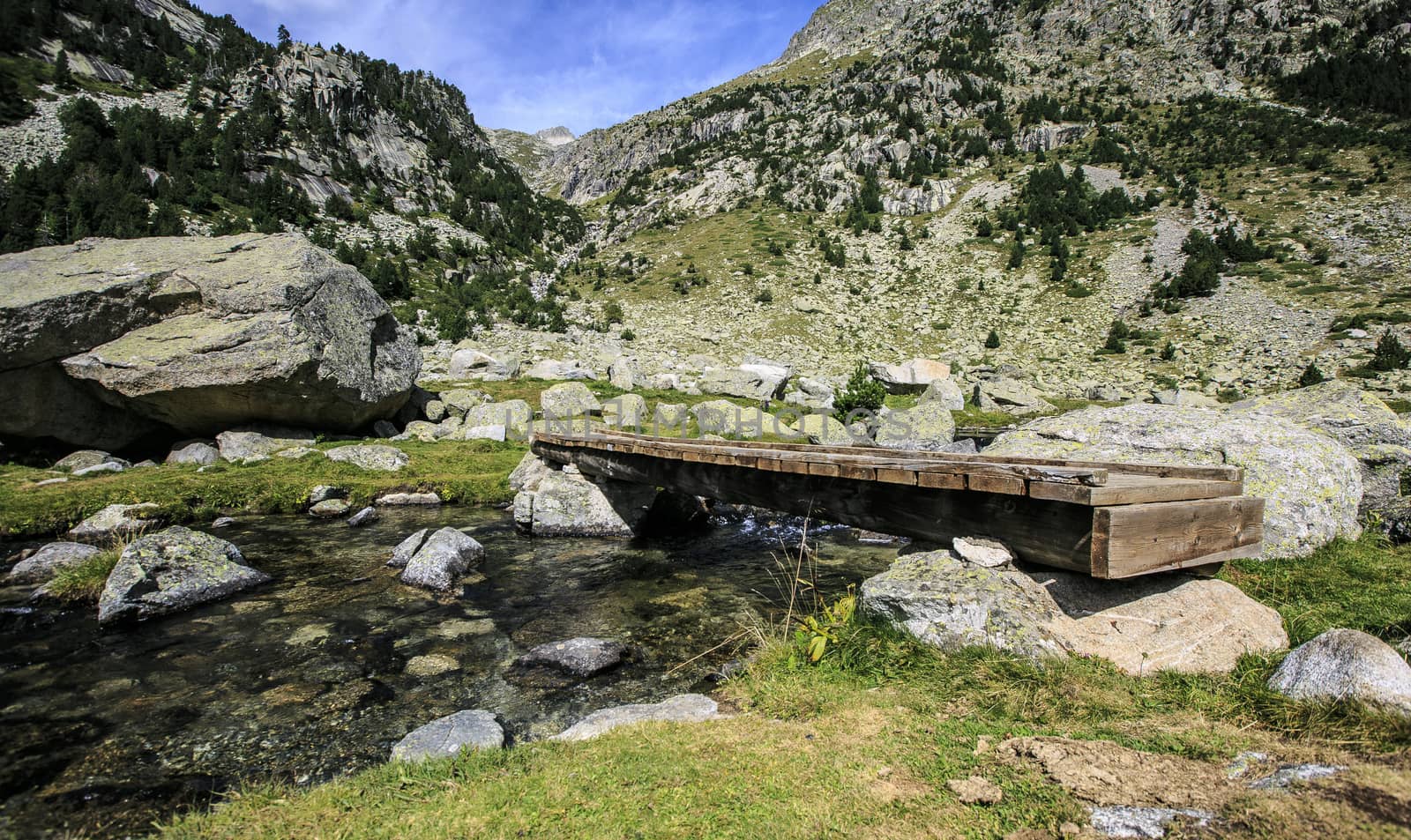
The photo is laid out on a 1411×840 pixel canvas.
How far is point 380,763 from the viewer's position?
5254mm

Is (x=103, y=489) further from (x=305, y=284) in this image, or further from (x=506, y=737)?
(x=506, y=737)

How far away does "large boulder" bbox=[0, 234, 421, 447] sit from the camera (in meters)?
17.9

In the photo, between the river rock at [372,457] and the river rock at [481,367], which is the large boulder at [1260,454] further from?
the river rock at [481,367]

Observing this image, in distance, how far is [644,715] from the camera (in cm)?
559

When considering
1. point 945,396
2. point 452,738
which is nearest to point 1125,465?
point 452,738

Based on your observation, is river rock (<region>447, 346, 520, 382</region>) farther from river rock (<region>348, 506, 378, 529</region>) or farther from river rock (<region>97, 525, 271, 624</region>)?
river rock (<region>97, 525, 271, 624</region>)

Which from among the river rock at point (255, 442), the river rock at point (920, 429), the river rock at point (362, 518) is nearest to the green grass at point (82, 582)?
the river rock at point (362, 518)

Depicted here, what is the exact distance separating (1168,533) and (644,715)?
17.0 ft

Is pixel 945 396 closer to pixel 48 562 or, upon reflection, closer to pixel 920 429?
pixel 920 429

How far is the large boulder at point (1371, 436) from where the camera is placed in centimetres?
832

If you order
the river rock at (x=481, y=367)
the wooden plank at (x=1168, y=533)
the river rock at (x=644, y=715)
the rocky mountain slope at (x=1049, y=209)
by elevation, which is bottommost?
the river rock at (x=644, y=715)

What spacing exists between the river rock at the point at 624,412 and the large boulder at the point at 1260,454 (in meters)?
20.0

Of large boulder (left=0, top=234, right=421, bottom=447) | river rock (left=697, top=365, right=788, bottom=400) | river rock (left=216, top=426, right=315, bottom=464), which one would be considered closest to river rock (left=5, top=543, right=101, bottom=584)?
river rock (left=216, top=426, right=315, bottom=464)

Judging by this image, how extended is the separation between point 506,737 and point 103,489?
16.0 m
